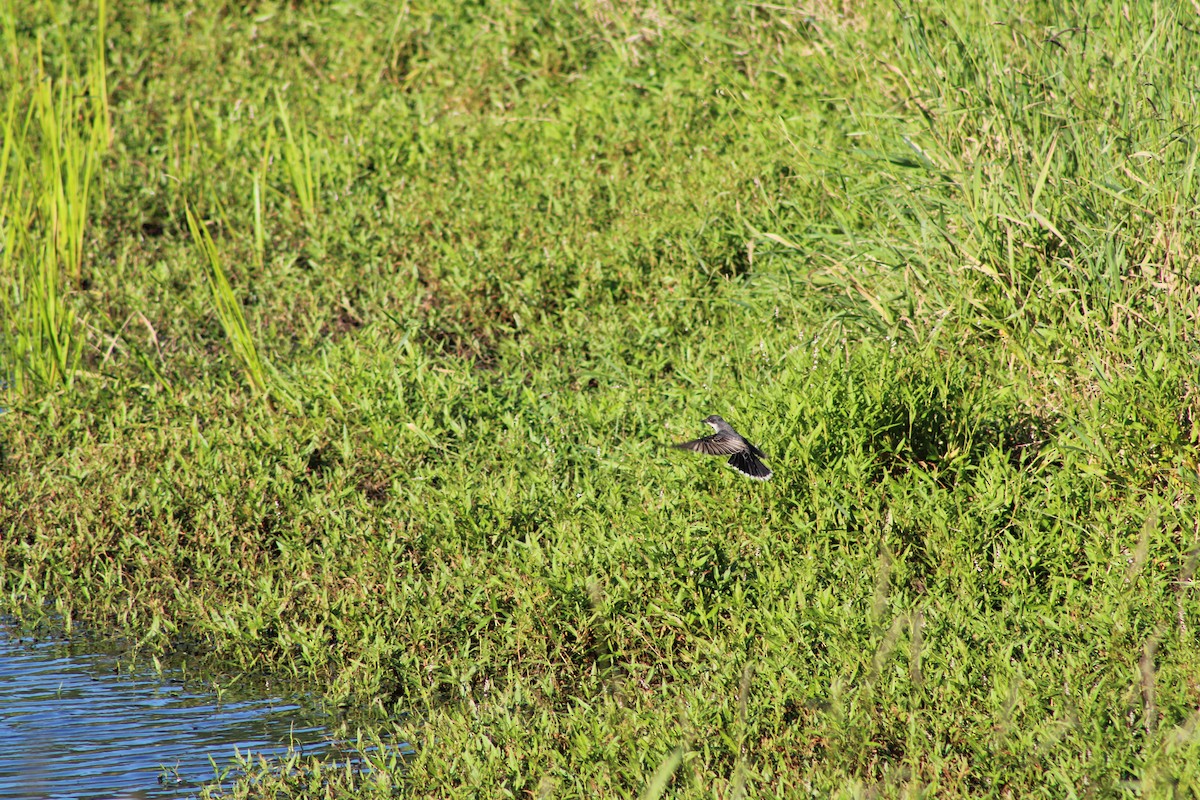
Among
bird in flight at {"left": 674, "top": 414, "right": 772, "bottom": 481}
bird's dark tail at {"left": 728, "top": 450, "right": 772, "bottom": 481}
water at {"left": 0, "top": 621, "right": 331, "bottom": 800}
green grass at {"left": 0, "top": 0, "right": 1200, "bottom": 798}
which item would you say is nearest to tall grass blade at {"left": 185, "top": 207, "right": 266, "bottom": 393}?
green grass at {"left": 0, "top": 0, "right": 1200, "bottom": 798}

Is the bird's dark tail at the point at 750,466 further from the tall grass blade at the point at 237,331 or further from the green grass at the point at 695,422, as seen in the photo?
the tall grass blade at the point at 237,331

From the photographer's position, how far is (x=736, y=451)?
421cm

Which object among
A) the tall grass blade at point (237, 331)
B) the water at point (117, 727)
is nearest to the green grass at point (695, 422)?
the tall grass blade at point (237, 331)

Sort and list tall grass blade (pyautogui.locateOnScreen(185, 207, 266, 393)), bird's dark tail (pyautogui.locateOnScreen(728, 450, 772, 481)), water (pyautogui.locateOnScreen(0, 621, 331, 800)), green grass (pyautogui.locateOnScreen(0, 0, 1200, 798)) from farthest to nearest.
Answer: tall grass blade (pyautogui.locateOnScreen(185, 207, 266, 393))
bird's dark tail (pyautogui.locateOnScreen(728, 450, 772, 481))
water (pyautogui.locateOnScreen(0, 621, 331, 800))
green grass (pyautogui.locateOnScreen(0, 0, 1200, 798))

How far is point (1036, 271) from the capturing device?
4.75 metres

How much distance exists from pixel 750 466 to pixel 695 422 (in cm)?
60

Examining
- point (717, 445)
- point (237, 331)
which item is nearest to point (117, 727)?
point (717, 445)

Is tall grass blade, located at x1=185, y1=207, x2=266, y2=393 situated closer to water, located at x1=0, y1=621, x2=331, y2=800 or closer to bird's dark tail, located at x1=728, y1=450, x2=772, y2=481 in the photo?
water, located at x1=0, y1=621, x2=331, y2=800

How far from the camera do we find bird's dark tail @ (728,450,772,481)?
420 cm

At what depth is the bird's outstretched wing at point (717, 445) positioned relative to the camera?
421 centimetres

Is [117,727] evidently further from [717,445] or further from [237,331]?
[237,331]

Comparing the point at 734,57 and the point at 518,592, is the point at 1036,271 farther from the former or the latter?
the point at 734,57

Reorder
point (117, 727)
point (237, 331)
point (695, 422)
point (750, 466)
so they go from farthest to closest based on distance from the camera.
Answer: point (237, 331), point (695, 422), point (750, 466), point (117, 727)

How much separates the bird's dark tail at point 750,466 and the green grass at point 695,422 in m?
0.08
